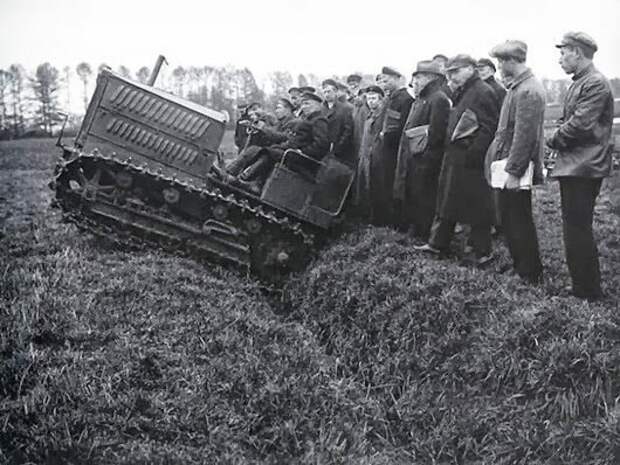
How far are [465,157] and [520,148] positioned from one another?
3.70ft

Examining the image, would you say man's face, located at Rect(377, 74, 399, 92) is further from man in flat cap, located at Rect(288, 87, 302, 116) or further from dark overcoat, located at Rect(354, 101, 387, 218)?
man in flat cap, located at Rect(288, 87, 302, 116)

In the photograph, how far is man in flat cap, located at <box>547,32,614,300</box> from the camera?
17.3ft

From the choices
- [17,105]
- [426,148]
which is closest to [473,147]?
[426,148]

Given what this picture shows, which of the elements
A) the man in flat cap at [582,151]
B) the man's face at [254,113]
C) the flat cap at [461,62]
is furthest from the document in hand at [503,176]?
the man's face at [254,113]

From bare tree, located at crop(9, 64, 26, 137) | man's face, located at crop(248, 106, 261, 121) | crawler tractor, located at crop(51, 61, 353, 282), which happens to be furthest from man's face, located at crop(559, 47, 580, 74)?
bare tree, located at crop(9, 64, 26, 137)

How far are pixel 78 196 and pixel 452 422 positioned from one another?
5.34m

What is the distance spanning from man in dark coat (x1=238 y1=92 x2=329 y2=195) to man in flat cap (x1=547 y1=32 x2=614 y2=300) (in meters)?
3.85

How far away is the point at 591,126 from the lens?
5.25 metres

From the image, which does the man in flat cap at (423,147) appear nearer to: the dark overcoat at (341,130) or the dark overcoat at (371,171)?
the dark overcoat at (371,171)

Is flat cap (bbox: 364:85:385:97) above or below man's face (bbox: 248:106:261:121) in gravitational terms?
above

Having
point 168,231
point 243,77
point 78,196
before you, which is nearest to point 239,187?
point 168,231

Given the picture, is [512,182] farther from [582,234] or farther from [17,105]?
[17,105]

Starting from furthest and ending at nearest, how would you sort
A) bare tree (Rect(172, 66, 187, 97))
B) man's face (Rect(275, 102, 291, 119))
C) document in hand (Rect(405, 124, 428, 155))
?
bare tree (Rect(172, 66, 187, 97)) < man's face (Rect(275, 102, 291, 119)) < document in hand (Rect(405, 124, 428, 155))

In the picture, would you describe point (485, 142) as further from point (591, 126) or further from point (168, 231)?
point (168, 231)
